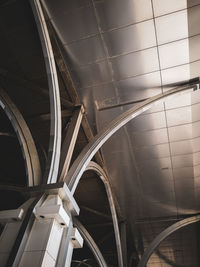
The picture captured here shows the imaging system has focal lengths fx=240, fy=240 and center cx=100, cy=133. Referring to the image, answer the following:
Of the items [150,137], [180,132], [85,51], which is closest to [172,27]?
[85,51]

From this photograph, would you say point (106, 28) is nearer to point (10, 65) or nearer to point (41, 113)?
point (10, 65)

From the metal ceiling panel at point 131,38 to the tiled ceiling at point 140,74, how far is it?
3 centimetres

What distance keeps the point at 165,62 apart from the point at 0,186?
9.66 metres

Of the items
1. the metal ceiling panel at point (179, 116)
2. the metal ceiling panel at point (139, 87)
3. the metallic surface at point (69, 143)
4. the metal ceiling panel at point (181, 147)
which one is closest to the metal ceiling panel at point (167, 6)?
the metal ceiling panel at point (139, 87)

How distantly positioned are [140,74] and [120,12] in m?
2.00

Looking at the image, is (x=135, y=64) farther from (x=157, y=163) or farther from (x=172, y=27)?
(x=157, y=163)

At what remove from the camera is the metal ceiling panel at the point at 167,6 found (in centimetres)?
606

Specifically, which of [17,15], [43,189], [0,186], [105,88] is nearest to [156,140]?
[105,88]

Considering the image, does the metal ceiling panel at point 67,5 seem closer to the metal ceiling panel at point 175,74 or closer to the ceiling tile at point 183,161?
the metal ceiling panel at point 175,74

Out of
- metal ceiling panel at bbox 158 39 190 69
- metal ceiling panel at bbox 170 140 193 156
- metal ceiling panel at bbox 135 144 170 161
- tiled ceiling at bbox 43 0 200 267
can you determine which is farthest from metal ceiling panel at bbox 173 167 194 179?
metal ceiling panel at bbox 158 39 190 69

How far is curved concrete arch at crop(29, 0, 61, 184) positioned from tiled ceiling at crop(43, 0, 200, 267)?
0.39 metres

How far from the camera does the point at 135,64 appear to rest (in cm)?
736

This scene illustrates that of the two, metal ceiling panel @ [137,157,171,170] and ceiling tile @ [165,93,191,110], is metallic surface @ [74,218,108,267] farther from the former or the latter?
ceiling tile @ [165,93,191,110]

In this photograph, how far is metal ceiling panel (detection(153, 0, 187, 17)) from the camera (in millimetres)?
6062
